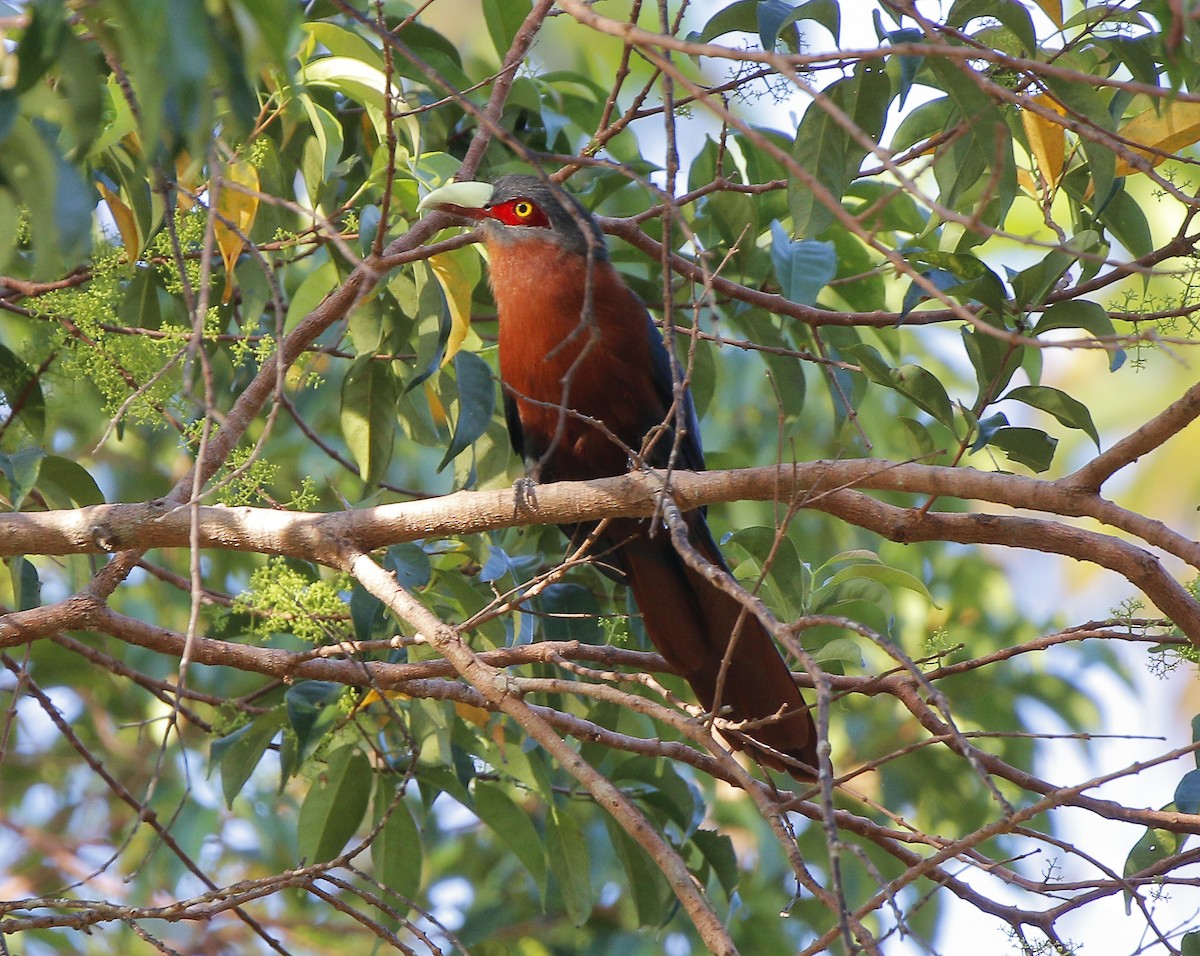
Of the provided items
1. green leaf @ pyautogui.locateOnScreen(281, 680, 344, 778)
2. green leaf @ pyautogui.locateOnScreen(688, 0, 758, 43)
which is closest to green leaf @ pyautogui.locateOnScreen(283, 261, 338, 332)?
green leaf @ pyautogui.locateOnScreen(281, 680, 344, 778)

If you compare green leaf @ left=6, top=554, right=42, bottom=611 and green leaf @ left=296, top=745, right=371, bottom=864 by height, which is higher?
green leaf @ left=6, top=554, right=42, bottom=611

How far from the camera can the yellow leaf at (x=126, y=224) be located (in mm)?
2912

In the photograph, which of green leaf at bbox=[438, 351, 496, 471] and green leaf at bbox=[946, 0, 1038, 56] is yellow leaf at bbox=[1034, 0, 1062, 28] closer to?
green leaf at bbox=[946, 0, 1038, 56]

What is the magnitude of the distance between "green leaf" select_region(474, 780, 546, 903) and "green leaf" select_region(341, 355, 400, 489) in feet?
3.10

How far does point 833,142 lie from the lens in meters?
2.67

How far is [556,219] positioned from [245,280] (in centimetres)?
112

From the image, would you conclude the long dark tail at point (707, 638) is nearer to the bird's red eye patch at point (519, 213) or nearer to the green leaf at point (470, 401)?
the green leaf at point (470, 401)

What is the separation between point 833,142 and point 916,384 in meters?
0.57

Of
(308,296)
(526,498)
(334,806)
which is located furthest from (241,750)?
(526,498)

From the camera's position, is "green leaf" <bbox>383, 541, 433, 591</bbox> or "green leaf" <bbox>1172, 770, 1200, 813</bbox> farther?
"green leaf" <bbox>383, 541, 433, 591</bbox>

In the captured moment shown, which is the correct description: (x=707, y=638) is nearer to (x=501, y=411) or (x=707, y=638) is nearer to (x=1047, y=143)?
(x=501, y=411)

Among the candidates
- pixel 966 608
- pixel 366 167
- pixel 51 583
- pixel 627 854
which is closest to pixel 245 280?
pixel 366 167

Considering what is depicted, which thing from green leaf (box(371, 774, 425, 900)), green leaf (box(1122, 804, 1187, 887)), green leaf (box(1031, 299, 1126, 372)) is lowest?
green leaf (box(1122, 804, 1187, 887))

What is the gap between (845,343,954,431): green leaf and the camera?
2.64 metres
